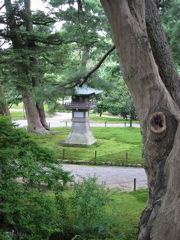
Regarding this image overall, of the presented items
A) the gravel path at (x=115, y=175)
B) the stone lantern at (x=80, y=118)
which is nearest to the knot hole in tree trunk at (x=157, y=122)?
the gravel path at (x=115, y=175)

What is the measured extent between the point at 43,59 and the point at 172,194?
17182mm

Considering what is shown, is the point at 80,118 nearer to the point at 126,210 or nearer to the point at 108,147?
the point at 108,147

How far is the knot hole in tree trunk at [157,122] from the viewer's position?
2700 mm

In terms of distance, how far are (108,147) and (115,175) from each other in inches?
204

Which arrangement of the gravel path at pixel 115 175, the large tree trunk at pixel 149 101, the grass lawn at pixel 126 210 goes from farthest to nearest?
the gravel path at pixel 115 175, the grass lawn at pixel 126 210, the large tree trunk at pixel 149 101

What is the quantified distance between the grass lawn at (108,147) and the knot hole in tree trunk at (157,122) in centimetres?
805

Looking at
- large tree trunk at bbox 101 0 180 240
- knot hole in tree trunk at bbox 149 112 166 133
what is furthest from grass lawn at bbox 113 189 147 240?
knot hole in tree trunk at bbox 149 112 166 133

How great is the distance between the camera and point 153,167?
2859 mm

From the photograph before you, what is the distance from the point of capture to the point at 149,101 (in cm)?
279

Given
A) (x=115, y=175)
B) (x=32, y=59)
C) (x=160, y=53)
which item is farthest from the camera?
(x=32, y=59)

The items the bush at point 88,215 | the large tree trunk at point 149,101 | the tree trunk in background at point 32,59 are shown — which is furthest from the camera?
the tree trunk in background at point 32,59

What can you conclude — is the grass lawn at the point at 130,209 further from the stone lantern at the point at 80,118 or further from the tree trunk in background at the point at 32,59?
the stone lantern at the point at 80,118

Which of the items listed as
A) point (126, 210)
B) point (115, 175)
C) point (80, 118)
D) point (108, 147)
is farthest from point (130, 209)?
point (80, 118)

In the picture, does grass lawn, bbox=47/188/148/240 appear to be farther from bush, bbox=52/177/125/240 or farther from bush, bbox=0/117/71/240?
bush, bbox=0/117/71/240
